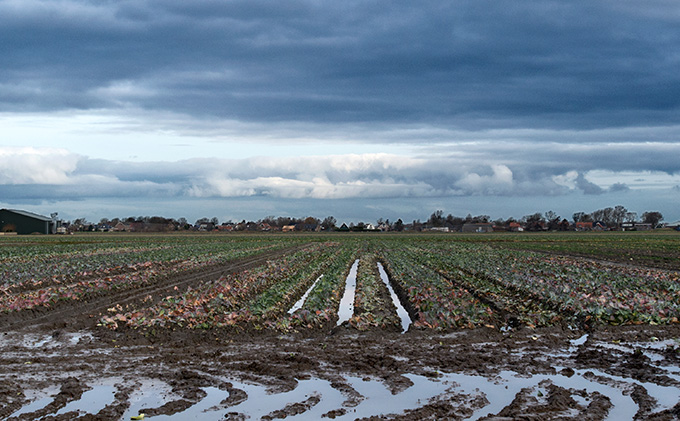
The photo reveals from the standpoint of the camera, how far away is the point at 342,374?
959cm

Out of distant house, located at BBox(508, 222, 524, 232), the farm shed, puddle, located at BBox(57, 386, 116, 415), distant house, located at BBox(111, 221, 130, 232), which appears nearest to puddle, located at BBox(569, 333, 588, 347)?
puddle, located at BBox(57, 386, 116, 415)

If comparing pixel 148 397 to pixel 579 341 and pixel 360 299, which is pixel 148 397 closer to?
pixel 579 341

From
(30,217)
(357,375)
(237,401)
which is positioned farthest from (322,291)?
(30,217)

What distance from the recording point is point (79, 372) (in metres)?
9.70

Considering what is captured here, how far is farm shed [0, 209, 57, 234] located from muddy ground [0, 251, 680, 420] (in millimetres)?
135675

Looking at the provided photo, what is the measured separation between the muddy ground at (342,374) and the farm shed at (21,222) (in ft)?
445

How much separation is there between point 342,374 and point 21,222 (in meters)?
144

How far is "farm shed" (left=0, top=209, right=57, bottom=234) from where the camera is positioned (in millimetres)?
132125

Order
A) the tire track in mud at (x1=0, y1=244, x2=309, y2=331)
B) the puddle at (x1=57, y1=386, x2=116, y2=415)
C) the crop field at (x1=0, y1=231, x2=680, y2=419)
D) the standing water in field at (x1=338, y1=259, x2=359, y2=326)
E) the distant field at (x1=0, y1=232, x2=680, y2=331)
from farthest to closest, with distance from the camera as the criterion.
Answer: the standing water in field at (x1=338, y1=259, x2=359, y2=326) → the tire track in mud at (x1=0, y1=244, x2=309, y2=331) → the distant field at (x1=0, y1=232, x2=680, y2=331) → the crop field at (x1=0, y1=231, x2=680, y2=419) → the puddle at (x1=57, y1=386, x2=116, y2=415)

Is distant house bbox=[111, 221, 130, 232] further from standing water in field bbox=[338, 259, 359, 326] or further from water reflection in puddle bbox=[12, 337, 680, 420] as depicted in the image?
water reflection in puddle bbox=[12, 337, 680, 420]

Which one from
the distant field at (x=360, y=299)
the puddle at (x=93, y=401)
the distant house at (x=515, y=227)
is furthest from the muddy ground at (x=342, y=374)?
the distant house at (x=515, y=227)

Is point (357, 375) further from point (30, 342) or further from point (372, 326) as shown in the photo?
point (30, 342)

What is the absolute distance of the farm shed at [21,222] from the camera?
433ft

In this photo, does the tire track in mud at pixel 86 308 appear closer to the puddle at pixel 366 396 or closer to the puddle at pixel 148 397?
the puddle at pixel 148 397
